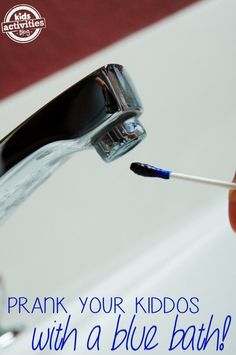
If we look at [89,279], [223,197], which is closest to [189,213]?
[223,197]

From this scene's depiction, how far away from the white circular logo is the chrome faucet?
18cm

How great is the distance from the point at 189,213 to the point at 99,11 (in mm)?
224

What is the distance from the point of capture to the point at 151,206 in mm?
533

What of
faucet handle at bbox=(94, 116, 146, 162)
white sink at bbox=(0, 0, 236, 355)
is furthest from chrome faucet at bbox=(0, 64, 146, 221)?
white sink at bbox=(0, 0, 236, 355)

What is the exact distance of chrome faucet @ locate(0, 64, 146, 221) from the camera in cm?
22

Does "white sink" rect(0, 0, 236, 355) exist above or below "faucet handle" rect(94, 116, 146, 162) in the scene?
below

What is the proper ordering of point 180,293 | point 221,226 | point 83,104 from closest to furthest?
point 83,104 < point 180,293 < point 221,226

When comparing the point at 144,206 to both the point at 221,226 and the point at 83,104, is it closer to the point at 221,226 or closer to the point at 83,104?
the point at 221,226

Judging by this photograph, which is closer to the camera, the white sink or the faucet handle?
the faucet handle

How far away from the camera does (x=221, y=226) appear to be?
51 centimetres

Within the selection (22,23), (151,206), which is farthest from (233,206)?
(22,23)

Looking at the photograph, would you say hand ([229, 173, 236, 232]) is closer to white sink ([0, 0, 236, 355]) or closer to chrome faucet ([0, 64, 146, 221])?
white sink ([0, 0, 236, 355])

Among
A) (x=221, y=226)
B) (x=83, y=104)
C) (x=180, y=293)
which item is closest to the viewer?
(x=83, y=104)

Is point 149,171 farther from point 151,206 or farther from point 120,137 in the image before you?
point 151,206
